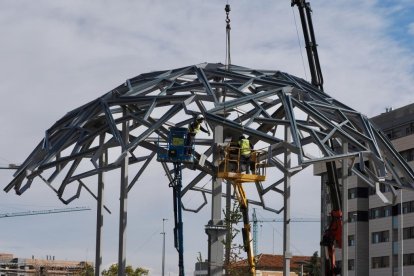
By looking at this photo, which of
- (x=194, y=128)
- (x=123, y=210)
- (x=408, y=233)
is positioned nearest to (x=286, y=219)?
(x=194, y=128)

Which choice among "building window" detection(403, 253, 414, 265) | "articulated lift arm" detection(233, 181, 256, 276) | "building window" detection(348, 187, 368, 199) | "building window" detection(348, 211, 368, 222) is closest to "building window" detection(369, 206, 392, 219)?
"building window" detection(348, 211, 368, 222)

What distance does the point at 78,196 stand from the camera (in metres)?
51.0

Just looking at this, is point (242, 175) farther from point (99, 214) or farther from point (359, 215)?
point (359, 215)

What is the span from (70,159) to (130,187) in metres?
3.28

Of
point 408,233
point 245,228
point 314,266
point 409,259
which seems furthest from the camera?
point 314,266

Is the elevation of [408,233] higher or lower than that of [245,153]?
lower

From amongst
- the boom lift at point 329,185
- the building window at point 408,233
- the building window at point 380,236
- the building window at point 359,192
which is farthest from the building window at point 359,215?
the boom lift at point 329,185

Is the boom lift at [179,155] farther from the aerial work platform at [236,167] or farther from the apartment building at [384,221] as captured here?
the apartment building at [384,221]

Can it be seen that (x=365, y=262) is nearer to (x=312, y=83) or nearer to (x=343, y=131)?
(x=312, y=83)

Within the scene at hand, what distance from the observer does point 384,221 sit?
115 meters

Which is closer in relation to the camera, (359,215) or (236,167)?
(236,167)

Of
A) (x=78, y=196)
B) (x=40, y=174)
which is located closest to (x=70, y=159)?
(x=40, y=174)

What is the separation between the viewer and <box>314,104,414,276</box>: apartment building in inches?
4262

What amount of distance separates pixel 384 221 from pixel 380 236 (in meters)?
2.33
